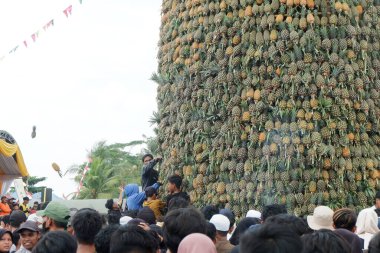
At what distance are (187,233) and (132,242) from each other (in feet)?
3.13

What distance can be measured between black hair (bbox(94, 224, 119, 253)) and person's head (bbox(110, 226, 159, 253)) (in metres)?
0.76

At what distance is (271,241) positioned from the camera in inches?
147

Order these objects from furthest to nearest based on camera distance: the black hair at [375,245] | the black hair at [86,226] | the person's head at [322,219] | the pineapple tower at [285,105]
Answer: the pineapple tower at [285,105] < the person's head at [322,219] < the black hair at [86,226] < the black hair at [375,245]

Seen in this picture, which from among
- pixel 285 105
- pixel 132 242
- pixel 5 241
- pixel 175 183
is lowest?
pixel 5 241

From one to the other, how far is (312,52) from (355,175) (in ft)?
6.44

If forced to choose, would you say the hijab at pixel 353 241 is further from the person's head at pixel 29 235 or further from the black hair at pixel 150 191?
the black hair at pixel 150 191

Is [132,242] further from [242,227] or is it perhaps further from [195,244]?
[242,227]

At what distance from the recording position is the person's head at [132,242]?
491cm

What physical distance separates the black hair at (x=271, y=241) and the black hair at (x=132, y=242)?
1246 millimetres

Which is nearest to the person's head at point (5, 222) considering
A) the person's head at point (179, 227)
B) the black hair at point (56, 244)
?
the person's head at point (179, 227)

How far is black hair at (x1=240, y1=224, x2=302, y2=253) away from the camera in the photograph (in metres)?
3.70

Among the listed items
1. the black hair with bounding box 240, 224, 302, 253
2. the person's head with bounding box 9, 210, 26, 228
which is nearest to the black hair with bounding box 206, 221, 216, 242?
the black hair with bounding box 240, 224, 302, 253

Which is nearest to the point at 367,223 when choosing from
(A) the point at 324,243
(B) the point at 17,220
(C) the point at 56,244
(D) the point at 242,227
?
(D) the point at 242,227

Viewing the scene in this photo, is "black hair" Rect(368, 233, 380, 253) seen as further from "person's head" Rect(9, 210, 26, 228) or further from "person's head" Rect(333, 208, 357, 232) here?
"person's head" Rect(9, 210, 26, 228)
